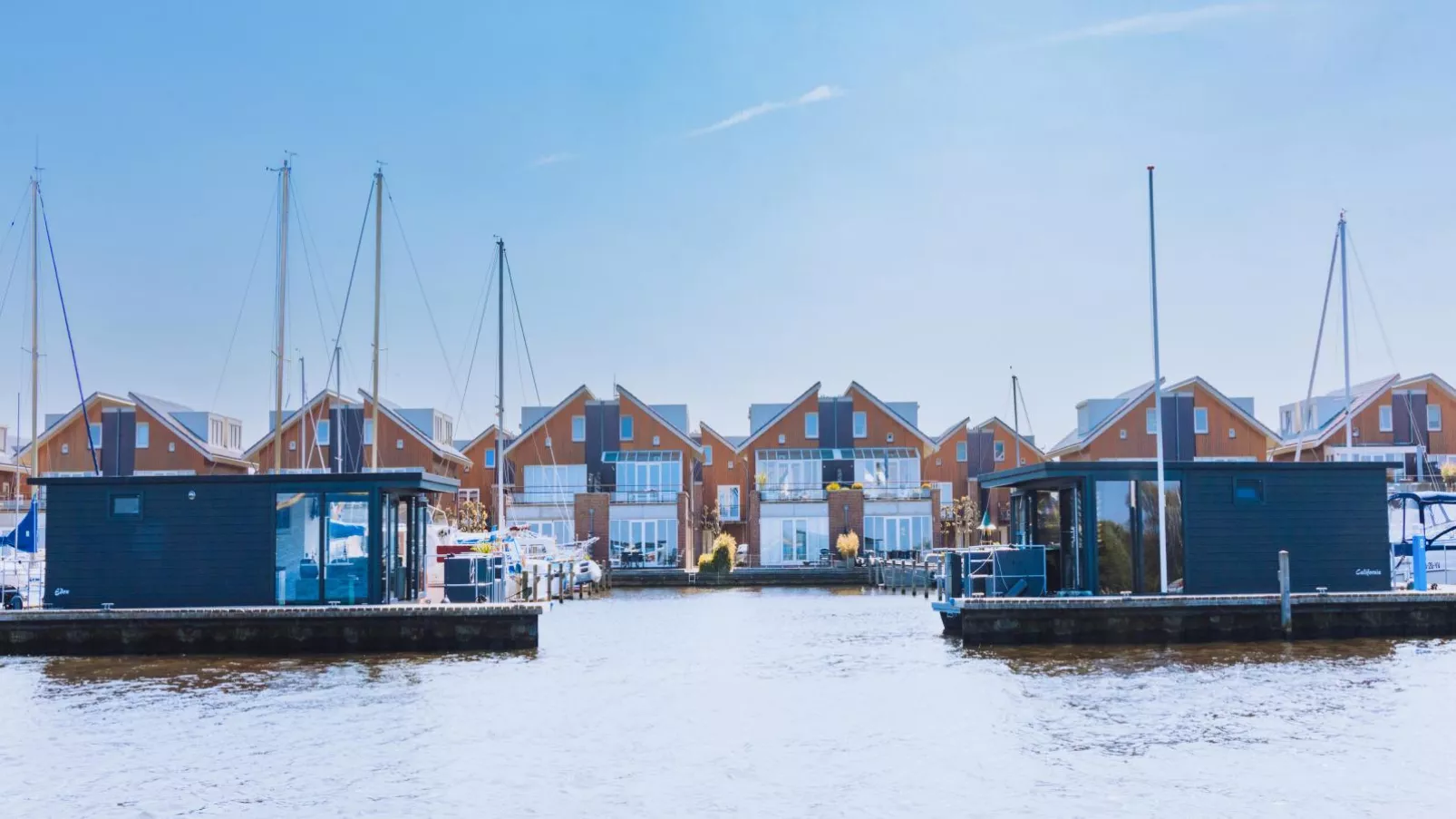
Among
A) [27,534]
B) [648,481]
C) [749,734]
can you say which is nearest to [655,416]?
[648,481]

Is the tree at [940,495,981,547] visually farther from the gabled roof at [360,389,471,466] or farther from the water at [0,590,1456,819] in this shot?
the water at [0,590,1456,819]

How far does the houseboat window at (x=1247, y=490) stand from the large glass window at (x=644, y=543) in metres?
37.8

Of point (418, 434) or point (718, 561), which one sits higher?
point (418, 434)

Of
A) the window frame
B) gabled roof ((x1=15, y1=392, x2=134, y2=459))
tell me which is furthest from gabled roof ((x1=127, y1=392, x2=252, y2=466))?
the window frame

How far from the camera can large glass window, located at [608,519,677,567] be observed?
66.0m

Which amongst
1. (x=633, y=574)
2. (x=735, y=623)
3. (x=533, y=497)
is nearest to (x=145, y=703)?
(x=735, y=623)

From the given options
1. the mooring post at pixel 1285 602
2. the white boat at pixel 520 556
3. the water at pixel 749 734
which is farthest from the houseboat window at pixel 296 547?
the mooring post at pixel 1285 602

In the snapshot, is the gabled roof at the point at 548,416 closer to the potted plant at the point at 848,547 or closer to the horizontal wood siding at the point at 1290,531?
the potted plant at the point at 848,547

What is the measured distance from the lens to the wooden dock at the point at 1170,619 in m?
30.0

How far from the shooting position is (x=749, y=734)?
20672 mm

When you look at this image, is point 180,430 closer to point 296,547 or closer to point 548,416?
point 548,416

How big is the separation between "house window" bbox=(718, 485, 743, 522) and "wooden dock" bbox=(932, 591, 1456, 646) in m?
42.1

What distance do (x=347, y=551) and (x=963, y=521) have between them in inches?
1790

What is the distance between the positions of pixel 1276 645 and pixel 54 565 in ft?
86.9
